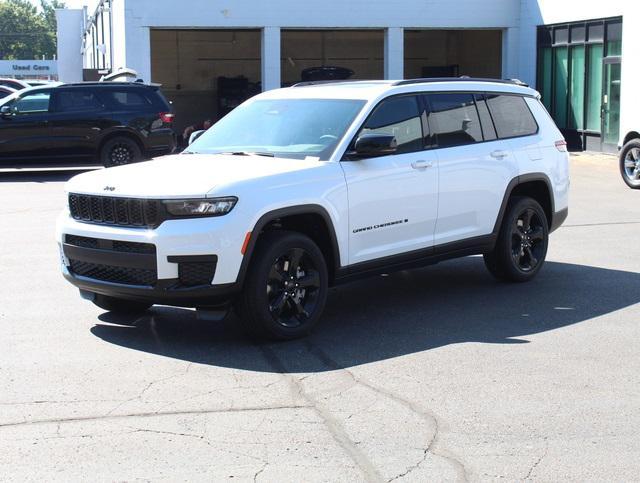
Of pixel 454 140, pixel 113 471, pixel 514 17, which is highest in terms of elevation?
pixel 514 17

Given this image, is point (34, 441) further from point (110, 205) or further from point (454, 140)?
point (454, 140)

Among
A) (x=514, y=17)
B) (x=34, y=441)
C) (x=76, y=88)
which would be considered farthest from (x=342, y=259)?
(x=514, y=17)

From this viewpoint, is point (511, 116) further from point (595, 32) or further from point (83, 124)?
point (595, 32)

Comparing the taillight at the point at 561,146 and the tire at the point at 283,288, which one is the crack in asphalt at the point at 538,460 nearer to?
the tire at the point at 283,288

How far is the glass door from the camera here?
2420 cm

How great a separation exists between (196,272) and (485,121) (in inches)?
135

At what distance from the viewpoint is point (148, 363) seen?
6750 millimetres

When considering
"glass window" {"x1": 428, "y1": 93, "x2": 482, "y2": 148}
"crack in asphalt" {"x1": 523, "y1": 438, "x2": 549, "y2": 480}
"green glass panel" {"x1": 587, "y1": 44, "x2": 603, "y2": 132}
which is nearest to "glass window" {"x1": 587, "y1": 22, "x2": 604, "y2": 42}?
Result: "green glass panel" {"x1": 587, "y1": 44, "x2": 603, "y2": 132}

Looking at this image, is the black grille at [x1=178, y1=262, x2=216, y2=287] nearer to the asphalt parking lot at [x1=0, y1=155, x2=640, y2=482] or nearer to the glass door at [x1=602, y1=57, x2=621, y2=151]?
the asphalt parking lot at [x1=0, y1=155, x2=640, y2=482]

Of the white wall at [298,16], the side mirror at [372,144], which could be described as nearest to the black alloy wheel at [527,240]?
the side mirror at [372,144]

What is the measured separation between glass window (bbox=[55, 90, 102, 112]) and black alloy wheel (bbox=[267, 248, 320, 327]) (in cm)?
1399

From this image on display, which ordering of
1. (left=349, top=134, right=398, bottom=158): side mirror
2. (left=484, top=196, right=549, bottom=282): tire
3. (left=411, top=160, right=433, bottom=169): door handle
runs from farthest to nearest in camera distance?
1. (left=484, top=196, right=549, bottom=282): tire
2. (left=411, top=160, right=433, bottom=169): door handle
3. (left=349, top=134, right=398, bottom=158): side mirror

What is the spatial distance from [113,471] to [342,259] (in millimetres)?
3156

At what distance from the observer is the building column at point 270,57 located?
2891 cm
